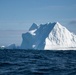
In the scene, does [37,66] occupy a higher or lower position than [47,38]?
lower

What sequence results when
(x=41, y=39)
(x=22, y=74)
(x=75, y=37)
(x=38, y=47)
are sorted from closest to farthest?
(x=22, y=74) → (x=38, y=47) → (x=41, y=39) → (x=75, y=37)

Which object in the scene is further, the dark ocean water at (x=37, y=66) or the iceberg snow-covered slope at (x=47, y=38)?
the iceberg snow-covered slope at (x=47, y=38)

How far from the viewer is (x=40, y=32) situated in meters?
122

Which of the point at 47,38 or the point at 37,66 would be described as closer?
the point at 37,66

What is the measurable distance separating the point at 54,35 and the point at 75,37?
1842cm

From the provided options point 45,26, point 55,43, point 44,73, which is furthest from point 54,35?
point 44,73

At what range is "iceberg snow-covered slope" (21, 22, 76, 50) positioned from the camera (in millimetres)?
112050

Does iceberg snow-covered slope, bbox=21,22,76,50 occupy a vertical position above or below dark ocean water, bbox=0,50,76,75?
above

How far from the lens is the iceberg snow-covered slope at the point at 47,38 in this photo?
112050 mm

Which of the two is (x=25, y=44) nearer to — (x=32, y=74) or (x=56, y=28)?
(x=56, y=28)

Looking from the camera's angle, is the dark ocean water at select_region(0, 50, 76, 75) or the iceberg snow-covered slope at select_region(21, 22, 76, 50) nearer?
the dark ocean water at select_region(0, 50, 76, 75)

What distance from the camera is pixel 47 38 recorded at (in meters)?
112

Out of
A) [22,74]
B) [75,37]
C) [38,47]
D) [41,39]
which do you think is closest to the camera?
[22,74]

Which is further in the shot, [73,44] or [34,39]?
[73,44]
